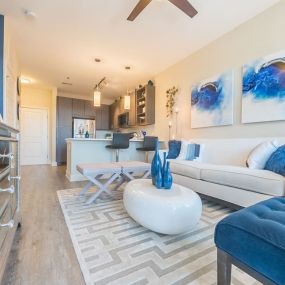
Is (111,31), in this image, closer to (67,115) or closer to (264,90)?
(264,90)

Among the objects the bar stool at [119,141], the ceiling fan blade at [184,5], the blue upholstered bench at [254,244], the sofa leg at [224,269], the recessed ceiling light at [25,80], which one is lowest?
the sofa leg at [224,269]

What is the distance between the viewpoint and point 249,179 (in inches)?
73.7

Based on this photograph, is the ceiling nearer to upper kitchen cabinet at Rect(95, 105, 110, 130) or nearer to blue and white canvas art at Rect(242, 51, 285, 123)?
blue and white canvas art at Rect(242, 51, 285, 123)

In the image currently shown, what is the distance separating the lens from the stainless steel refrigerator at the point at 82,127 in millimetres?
6645

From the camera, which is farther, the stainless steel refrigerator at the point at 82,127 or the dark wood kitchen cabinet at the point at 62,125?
the stainless steel refrigerator at the point at 82,127

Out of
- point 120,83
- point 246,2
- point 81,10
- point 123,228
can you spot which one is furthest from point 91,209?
point 120,83

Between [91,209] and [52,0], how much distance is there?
2689mm

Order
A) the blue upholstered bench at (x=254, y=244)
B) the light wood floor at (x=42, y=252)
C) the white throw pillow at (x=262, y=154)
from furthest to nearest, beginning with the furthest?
the white throw pillow at (x=262, y=154) < the light wood floor at (x=42, y=252) < the blue upholstered bench at (x=254, y=244)

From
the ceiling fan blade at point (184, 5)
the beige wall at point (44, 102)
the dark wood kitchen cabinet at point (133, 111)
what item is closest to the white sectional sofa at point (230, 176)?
the ceiling fan blade at point (184, 5)

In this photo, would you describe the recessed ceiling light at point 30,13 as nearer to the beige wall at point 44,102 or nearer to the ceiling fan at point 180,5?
the ceiling fan at point 180,5

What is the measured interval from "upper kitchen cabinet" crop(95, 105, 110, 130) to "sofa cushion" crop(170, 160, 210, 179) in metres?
4.88

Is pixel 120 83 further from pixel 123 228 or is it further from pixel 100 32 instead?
pixel 123 228

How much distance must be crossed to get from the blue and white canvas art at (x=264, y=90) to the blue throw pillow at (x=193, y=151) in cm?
82

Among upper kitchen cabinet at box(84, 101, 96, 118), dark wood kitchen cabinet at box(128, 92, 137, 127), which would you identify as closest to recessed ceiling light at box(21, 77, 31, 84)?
upper kitchen cabinet at box(84, 101, 96, 118)
